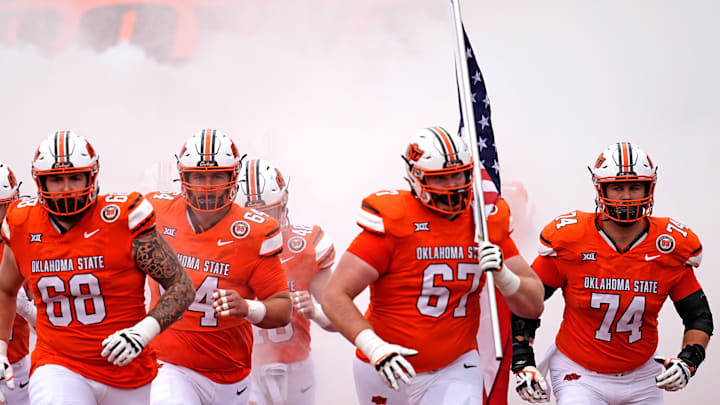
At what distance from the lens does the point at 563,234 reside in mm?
4863

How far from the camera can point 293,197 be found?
34.6 feet

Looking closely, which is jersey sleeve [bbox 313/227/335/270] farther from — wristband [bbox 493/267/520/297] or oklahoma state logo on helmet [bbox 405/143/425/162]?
wristband [bbox 493/267/520/297]

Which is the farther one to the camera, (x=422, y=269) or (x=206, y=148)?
(x=206, y=148)

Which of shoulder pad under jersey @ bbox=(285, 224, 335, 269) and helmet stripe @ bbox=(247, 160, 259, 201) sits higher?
helmet stripe @ bbox=(247, 160, 259, 201)

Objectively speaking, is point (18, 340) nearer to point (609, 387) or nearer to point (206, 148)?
point (206, 148)

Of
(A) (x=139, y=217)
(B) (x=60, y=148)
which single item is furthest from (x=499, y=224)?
(B) (x=60, y=148)

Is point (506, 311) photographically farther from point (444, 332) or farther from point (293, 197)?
point (293, 197)

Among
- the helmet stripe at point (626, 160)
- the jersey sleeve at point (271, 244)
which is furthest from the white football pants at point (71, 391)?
the helmet stripe at point (626, 160)

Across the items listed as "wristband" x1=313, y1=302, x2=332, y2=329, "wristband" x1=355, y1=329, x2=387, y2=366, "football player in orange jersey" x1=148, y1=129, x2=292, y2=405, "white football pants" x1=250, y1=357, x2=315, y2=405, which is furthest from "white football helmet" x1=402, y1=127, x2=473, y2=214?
"white football pants" x1=250, y1=357, x2=315, y2=405

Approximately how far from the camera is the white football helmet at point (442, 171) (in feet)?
13.6

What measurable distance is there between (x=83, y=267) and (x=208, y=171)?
101 centimetres

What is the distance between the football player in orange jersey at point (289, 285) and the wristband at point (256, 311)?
1327mm

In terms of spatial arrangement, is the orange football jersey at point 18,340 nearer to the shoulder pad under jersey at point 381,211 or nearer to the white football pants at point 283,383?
the white football pants at point 283,383

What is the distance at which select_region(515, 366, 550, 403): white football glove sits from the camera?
15.1 feet
